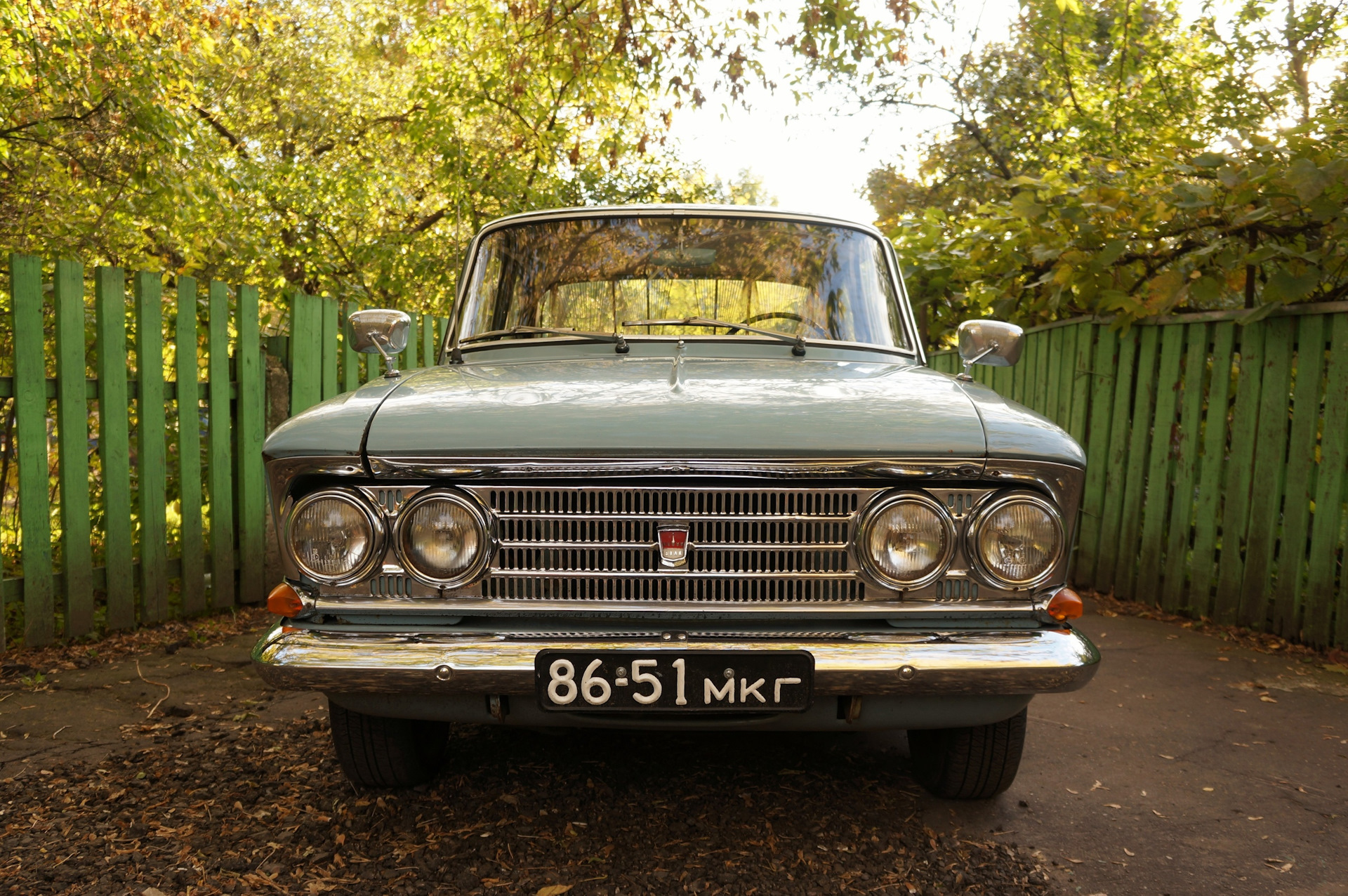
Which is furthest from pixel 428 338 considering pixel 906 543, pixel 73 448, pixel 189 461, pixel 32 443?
pixel 906 543

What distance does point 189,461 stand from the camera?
5176 millimetres

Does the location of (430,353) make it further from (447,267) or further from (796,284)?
(447,267)

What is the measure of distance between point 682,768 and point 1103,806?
1242 mm

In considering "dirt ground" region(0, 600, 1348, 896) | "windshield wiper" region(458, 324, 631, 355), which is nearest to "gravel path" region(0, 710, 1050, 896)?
"dirt ground" region(0, 600, 1348, 896)

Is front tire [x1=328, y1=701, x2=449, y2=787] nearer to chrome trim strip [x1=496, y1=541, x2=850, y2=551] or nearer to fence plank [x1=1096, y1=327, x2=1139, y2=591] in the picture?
chrome trim strip [x1=496, y1=541, x2=850, y2=551]

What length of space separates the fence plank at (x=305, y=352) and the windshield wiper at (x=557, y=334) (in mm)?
2483

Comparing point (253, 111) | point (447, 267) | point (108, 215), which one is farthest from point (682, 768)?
point (253, 111)

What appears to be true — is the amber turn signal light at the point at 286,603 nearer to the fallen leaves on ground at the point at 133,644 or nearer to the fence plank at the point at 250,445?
the fallen leaves on ground at the point at 133,644

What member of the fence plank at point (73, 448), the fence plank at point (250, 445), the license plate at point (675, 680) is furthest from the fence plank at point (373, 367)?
the license plate at point (675, 680)

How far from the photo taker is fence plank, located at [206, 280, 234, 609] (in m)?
5.20

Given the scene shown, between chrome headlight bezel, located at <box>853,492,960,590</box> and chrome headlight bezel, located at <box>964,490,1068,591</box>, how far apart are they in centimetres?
5

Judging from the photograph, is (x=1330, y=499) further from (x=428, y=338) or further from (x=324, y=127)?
(x=324, y=127)

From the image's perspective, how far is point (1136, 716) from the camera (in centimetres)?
388

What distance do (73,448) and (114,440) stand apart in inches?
9.8
